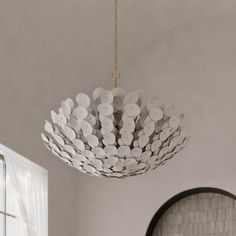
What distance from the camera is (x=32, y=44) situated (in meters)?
4.53

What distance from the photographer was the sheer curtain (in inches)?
175

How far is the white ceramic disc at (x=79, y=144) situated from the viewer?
3100 millimetres

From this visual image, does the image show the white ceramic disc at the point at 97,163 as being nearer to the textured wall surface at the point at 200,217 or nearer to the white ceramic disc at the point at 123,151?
the white ceramic disc at the point at 123,151

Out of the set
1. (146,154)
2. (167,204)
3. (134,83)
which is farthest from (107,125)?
(134,83)

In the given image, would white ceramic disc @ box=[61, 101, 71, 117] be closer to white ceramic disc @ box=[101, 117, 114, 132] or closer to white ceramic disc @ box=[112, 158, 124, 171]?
white ceramic disc @ box=[101, 117, 114, 132]

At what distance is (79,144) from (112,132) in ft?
0.53

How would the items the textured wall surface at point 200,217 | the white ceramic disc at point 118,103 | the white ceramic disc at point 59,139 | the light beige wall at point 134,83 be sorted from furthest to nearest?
1. the textured wall surface at point 200,217
2. the light beige wall at point 134,83
3. the white ceramic disc at point 118,103
4. the white ceramic disc at point 59,139

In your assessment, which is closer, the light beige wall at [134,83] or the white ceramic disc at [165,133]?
the white ceramic disc at [165,133]

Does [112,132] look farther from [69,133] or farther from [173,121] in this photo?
[173,121]

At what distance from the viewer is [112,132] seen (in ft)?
10.2

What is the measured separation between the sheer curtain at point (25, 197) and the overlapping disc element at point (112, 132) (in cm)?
128

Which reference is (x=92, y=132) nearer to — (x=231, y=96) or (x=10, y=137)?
(x=10, y=137)

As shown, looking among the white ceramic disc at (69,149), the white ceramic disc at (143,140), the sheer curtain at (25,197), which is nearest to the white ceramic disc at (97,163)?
the white ceramic disc at (69,149)

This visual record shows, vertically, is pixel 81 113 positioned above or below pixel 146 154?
above
